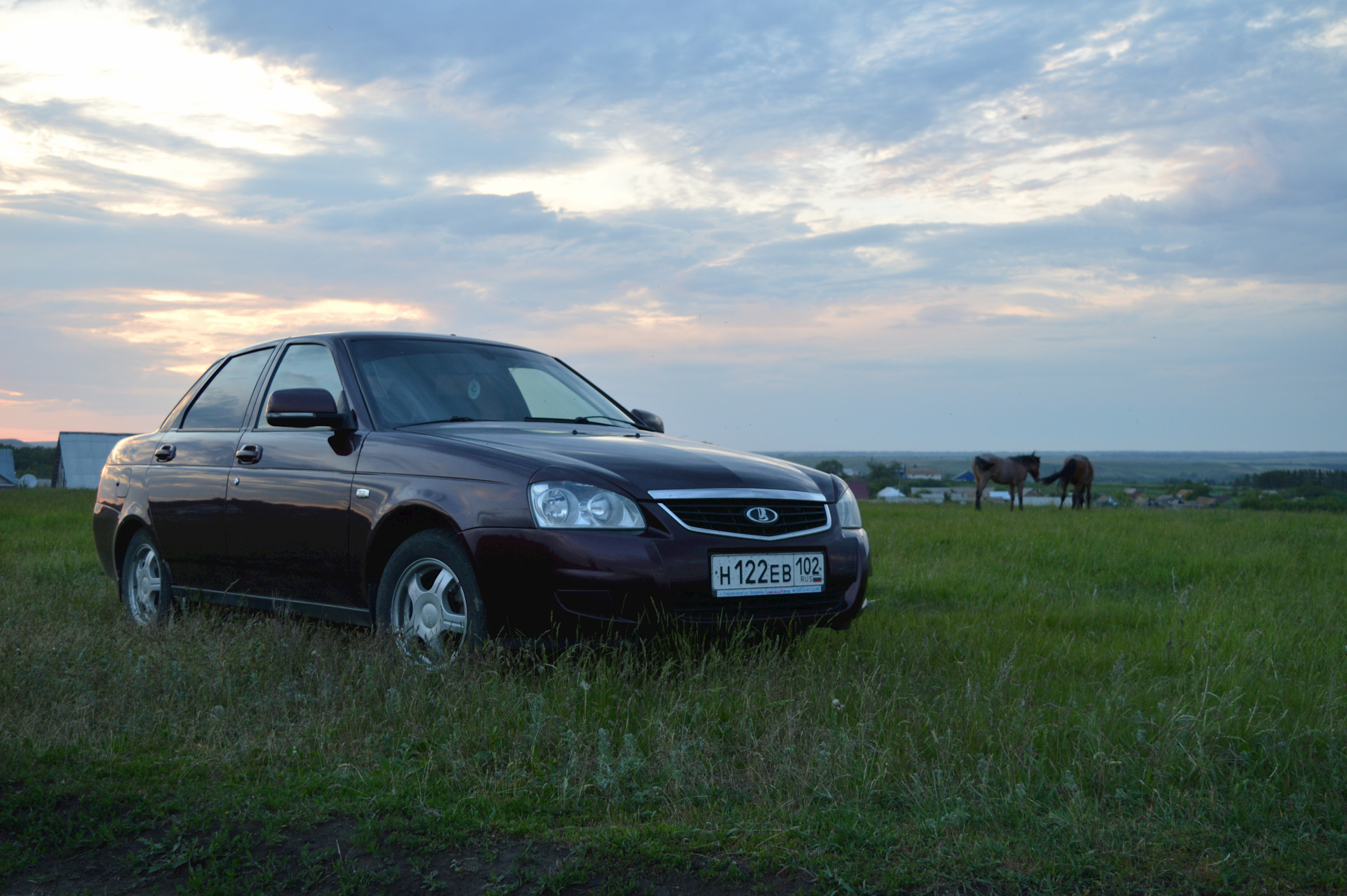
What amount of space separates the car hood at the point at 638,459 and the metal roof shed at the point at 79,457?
211 ft

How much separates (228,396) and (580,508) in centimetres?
314

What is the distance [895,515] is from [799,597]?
14.6 meters

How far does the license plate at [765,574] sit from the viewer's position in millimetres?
4168

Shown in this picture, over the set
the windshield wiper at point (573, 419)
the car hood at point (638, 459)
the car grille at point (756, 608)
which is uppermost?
the windshield wiper at point (573, 419)

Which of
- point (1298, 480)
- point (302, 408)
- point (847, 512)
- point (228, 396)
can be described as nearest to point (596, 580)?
point (847, 512)

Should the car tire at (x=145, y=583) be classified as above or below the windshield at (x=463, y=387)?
below

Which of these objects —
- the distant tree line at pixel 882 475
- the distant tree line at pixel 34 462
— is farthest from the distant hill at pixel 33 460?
the distant tree line at pixel 882 475

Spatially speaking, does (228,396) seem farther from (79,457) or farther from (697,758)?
(79,457)

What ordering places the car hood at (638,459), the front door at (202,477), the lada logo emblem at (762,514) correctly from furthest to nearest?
1. the front door at (202,477)
2. the lada logo emblem at (762,514)
3. the car hood at (638,459)

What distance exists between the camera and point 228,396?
6.19 meters

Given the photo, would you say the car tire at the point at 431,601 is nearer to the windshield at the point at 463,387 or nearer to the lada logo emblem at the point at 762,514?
the windshield at the point at 463,387

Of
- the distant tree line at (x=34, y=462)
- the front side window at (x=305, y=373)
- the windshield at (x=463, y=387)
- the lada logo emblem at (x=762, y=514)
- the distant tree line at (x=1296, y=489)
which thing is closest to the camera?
the lada logo emblem at (x=762, y=514)

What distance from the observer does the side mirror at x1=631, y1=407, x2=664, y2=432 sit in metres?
6.17

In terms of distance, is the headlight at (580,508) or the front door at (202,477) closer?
the headlight at (580,508)
